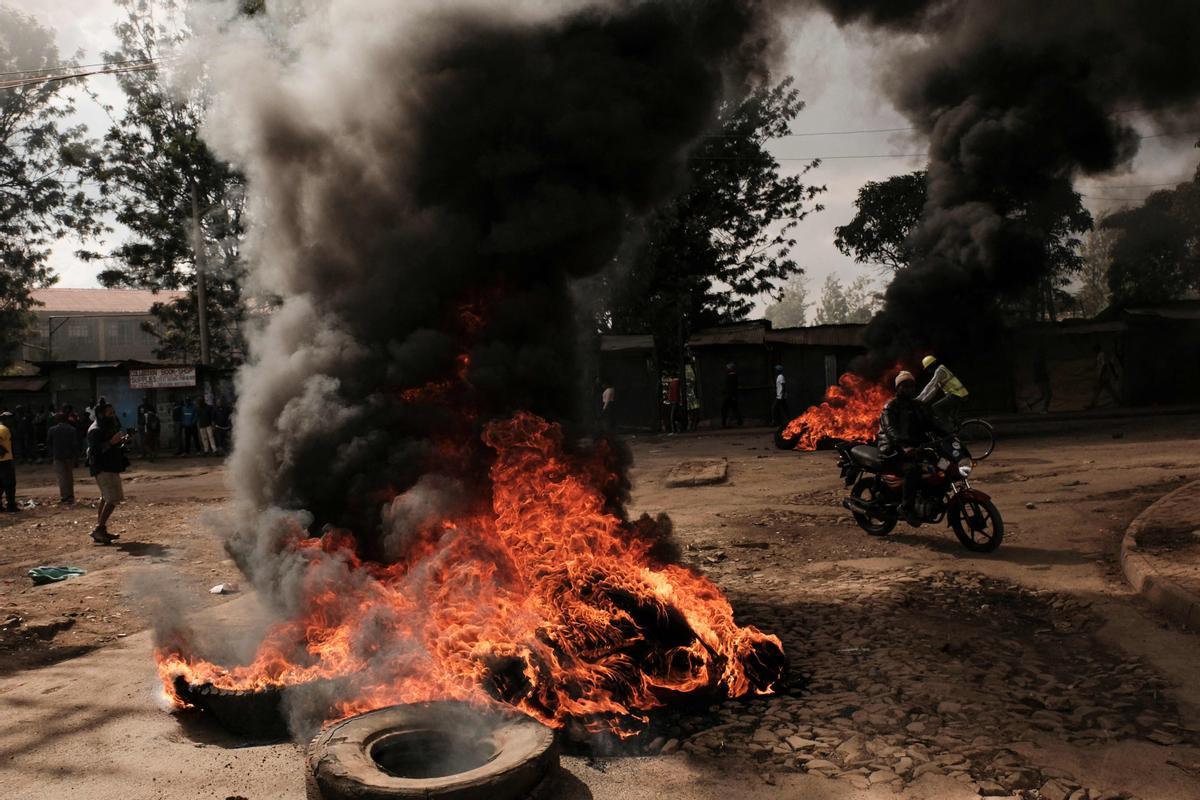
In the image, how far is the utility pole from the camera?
30.0m

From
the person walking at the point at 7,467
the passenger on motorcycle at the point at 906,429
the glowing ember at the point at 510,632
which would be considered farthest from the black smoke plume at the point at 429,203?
the person walking at the point at 7,467

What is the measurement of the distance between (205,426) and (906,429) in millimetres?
23421

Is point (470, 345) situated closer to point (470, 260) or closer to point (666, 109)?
point (470, 260)

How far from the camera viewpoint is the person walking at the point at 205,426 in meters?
26.0

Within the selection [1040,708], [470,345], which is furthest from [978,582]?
[470,345]

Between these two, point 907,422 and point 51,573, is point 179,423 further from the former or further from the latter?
point 907,422

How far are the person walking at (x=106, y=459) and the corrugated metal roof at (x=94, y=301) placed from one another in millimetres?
57030

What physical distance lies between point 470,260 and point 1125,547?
660 centimetres

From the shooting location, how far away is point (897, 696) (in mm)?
4863

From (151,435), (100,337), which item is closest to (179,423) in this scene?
(151,435)

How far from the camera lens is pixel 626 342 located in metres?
27.5

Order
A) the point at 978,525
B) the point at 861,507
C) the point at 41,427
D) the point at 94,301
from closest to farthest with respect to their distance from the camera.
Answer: the point at 978,525 < the point at 861,507 < the point at 41,427 < the point at 94,301

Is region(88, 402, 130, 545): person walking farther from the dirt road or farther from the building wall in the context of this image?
the building wall

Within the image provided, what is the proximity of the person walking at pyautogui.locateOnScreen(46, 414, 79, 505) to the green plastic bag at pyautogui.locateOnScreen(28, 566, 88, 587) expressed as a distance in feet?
22.1
